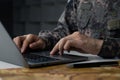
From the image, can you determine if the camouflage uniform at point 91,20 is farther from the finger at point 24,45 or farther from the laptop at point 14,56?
the laptop at point 14,56

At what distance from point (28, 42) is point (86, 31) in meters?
0.42

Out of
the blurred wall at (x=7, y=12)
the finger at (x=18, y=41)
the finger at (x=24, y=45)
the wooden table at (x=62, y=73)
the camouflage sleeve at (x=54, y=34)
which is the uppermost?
the wooden table at (x=62, y=73)

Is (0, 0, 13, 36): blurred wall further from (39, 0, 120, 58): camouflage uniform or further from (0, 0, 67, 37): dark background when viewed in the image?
(39, 0, 120, 58): camouflage uniform

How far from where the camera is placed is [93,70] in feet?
1.93

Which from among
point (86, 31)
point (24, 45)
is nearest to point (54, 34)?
point (86, 31)

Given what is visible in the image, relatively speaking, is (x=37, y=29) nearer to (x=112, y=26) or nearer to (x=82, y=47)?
(x=112, y=26)

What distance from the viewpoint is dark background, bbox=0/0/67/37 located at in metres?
3.24

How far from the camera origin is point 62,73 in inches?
21.9

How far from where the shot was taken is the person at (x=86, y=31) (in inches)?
32.8

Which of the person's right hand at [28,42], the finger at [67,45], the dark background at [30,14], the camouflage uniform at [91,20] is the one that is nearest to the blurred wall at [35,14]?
the dark background at [30,14]

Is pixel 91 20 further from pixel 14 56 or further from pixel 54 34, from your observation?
pixel 14 56

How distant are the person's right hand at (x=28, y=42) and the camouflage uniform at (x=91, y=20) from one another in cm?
13

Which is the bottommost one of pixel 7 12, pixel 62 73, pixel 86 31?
pixel 7 12

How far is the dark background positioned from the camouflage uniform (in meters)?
1.73
